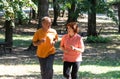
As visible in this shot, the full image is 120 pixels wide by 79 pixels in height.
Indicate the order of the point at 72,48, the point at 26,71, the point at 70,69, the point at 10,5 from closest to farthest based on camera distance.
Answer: the point at 72,48, the point at 70,69, the point at 26,71, the point at 10,5

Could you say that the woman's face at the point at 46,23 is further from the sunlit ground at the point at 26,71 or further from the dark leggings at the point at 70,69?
the sunlit ground at the point at 26,71

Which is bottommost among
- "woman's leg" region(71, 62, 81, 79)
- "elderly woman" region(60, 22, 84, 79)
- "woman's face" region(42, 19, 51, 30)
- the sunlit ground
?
the sunlit ground

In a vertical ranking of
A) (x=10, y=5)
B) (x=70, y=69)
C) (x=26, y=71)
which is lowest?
(x=26, y=71)

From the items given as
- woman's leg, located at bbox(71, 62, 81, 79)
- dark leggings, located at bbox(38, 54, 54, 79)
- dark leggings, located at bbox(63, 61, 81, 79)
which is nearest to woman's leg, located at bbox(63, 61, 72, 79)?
dark leggings, located at bbox(63, 61, 81, 79)

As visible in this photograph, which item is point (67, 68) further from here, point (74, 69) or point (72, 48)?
point (72, 48)

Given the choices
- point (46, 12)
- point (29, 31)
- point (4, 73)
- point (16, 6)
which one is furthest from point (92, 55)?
point (29, 31)

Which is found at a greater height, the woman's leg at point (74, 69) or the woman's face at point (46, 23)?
the woman's face at point (46, 23)

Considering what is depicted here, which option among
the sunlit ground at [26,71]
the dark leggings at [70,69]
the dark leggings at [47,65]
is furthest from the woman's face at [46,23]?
the sunlit ground at [26,71]

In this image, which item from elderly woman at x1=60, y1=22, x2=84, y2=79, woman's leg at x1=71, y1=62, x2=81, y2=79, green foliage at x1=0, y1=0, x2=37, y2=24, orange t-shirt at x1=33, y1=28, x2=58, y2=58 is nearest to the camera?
elderly woman at x1=60, y1=22, x2=84, y2=79

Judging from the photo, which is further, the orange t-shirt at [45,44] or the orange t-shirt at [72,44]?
the orange t-shirt at [45,44]

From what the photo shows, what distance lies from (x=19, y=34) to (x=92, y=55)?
16.8 m

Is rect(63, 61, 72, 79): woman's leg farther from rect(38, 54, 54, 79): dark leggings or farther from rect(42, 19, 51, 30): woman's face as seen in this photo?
rect(42, 19, 51, 30): woman's face

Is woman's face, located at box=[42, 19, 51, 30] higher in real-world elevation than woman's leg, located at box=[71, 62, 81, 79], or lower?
higher

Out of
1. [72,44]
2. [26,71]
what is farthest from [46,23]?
[26,71]
